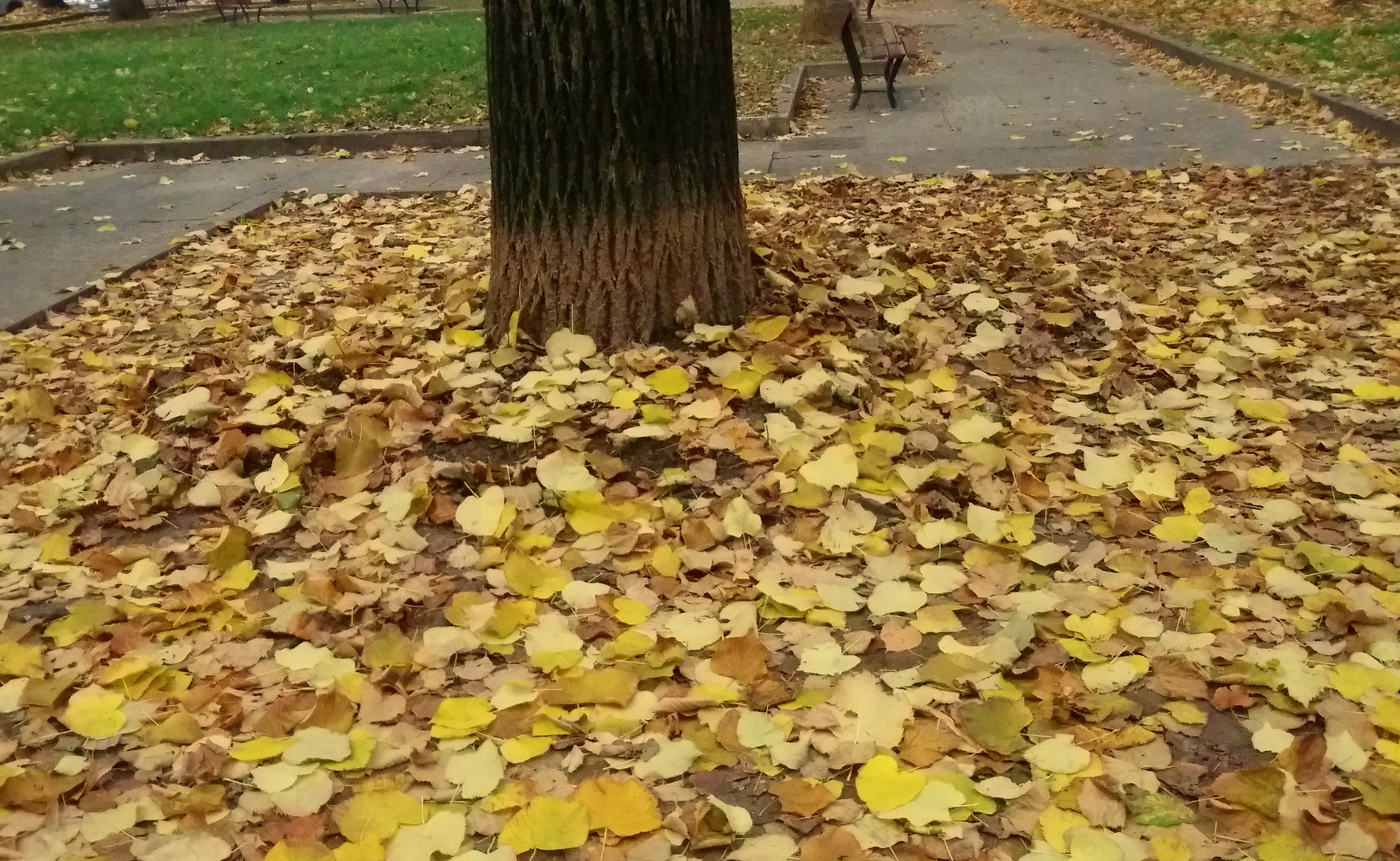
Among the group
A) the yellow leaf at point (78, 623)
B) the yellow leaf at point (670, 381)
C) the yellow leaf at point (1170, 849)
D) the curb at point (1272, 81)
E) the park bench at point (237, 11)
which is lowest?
the yellow leaf at point (1170, 849)

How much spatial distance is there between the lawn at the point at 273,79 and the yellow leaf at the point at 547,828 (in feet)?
24.2

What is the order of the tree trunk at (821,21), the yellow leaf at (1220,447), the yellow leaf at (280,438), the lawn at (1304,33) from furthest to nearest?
the tree trunk at (821,21), the lawn at (1304,33), the yellow leaf at (280,438), the yellow leaf at (1220,447)

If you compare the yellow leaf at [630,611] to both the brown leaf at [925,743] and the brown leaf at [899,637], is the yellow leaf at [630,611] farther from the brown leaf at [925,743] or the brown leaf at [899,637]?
the brown leaf at [925,743]

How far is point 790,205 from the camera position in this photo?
229 inches

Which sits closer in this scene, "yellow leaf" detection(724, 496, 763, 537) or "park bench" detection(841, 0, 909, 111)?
"yellow leaf" detection(724, 496, 763, 537)

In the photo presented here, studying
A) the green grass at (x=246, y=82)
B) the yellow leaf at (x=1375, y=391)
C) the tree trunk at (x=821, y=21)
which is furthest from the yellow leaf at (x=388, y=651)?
the tree trunk at (x=821, y=21)

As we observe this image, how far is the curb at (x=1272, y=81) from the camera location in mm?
6895

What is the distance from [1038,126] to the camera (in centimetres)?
823

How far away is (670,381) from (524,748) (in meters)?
1.43

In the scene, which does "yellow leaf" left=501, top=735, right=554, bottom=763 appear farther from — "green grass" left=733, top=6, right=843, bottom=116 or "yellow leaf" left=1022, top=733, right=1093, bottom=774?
"green grass" left=733, top=6, right=843, bottom=116

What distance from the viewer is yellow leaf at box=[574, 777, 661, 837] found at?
5.80 ft

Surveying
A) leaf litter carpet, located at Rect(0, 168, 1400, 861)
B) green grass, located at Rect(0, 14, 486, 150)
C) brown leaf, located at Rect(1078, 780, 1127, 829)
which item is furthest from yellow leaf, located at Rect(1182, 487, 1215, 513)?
green grass, located at Rect(0, 14, 486, 150)

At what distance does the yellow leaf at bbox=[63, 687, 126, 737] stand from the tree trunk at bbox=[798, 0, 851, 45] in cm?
1269

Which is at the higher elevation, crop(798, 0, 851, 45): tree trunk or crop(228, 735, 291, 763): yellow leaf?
crop(798, 0, 851, 45): tree trunk
